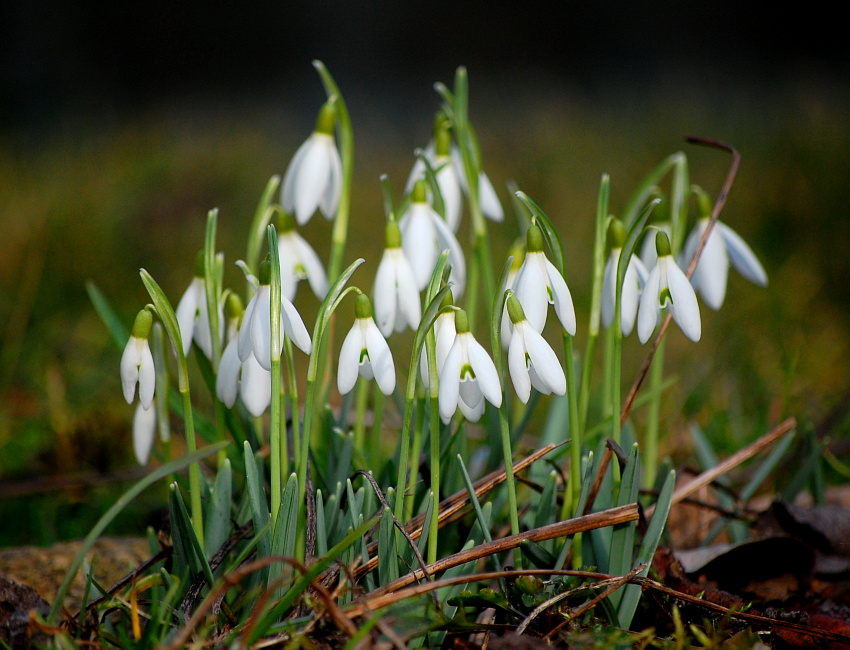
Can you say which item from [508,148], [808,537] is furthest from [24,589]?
[508,148]

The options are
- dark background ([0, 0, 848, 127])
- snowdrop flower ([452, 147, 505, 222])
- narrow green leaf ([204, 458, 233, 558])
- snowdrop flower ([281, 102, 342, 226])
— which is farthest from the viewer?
dark background ([0, 0, 848, 127])

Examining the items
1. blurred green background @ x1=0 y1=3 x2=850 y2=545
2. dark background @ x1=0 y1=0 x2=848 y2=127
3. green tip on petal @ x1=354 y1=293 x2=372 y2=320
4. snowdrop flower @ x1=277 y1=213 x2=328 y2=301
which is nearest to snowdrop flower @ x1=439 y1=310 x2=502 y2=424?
green tip on petal @ x1=354 y1=293 x2=372 y2=320

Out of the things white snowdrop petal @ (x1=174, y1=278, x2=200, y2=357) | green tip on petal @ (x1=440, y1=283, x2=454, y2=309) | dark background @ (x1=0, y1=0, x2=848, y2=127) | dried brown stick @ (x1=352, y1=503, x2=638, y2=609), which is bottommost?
dried brown stick @ (x1=352, y1=503, x2=638, y2=609)

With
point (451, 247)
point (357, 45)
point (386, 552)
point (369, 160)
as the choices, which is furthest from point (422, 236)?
point (357, 45)

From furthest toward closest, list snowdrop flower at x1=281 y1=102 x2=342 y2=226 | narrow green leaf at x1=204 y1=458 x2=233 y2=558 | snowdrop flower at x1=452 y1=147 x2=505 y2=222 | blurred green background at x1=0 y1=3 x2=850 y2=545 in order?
blurred green background at x1=0 y1=3 x2=850 y2=545 → snowdrop flower at x1=452 y1=147 x2=505 y2=222 → snowdrop flower at x1=281 y1=102 x2=342 y2=226 → narrow green leaf at x1=204 y1=458 x2=233 y2=558

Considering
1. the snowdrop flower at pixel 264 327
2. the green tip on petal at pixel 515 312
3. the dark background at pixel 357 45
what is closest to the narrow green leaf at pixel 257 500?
the snowdrop flower at pixel 264 327

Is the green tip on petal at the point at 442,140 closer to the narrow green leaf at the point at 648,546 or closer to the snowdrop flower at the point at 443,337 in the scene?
the snowdrop flower at the point at 443,337

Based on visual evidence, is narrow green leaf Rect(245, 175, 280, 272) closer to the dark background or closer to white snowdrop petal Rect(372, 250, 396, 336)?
white snowdrop petal Rect(372, 250, 396, 336)

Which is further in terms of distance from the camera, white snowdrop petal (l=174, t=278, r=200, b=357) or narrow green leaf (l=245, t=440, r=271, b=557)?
white snowdrop petal (l=174, t=278, r=200, b=357)

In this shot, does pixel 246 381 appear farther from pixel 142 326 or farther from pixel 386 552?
pixel 386 552
